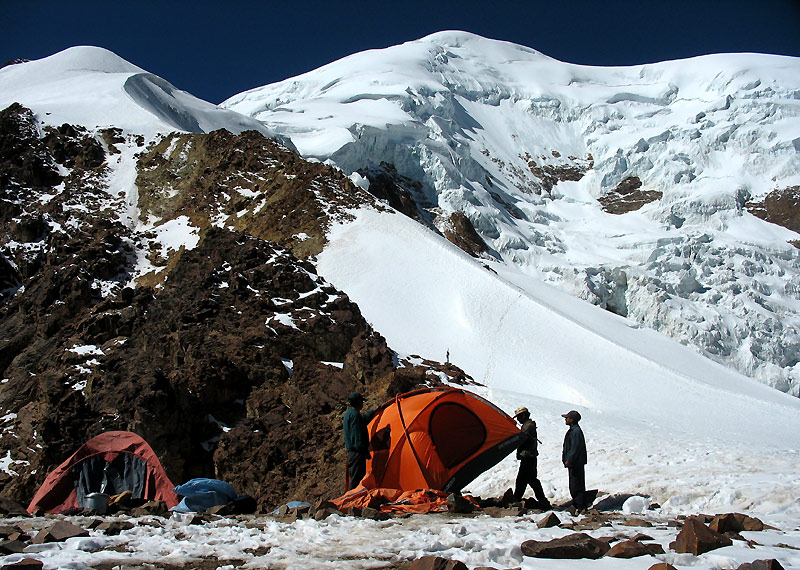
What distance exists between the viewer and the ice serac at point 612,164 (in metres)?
47.4

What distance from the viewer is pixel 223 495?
8727 millimetres

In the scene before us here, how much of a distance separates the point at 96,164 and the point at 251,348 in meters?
22.6

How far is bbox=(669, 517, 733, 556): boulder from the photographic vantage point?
4.34 meters

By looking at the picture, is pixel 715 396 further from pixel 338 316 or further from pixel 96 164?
pixel 96 164

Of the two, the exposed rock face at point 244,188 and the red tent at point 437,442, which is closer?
the red tent at point 437,442

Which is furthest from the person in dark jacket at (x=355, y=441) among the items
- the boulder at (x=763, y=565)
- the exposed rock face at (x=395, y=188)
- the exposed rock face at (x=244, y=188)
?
the exposed rock face at (x=395, y=188)

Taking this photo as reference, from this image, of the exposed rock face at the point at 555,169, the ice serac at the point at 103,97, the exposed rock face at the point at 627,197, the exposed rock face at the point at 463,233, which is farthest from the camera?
the exposed rock face at the point at 555,169

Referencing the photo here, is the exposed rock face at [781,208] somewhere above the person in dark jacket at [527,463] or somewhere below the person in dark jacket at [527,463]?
above

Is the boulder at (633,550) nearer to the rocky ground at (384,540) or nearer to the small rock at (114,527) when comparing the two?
the rocky ground at (384,540)

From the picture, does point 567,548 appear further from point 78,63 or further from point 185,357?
point 78,63

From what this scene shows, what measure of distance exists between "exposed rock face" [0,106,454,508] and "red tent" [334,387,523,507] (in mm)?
2242

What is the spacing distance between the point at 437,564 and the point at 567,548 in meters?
1.08

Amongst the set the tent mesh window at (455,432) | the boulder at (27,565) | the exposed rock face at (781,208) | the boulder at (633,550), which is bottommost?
the boulder at (633,550)

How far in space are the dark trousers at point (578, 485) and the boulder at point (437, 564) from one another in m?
4.57
